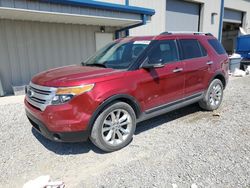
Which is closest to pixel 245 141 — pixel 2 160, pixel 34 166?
pixel 34 166

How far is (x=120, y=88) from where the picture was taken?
331cm

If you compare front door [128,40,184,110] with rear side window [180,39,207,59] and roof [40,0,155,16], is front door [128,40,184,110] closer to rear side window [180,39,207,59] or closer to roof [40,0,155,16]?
rear side window [180,39,207,59]

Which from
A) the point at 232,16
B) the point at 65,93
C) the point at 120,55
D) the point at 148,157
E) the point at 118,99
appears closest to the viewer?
the point at 65,93

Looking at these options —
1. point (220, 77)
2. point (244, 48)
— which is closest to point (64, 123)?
point (220, 77)

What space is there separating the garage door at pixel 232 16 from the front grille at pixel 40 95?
54.1 feet

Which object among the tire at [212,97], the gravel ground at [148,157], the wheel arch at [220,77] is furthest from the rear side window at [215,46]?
the gravel ground at [148,157]

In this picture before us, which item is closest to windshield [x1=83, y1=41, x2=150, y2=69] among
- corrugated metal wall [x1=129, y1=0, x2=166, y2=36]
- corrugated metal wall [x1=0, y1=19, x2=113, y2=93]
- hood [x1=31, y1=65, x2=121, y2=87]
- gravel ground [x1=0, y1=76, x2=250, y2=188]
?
hood [x1=31, y1=65, x2=121, y2=87]

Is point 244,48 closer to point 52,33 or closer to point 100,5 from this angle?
point 100,5

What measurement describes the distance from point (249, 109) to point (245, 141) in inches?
81.5

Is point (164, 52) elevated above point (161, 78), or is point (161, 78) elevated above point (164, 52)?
point (164, 52)

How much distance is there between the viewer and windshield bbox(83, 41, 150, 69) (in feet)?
12.3

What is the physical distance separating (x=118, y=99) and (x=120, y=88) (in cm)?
19

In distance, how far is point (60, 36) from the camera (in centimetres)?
809

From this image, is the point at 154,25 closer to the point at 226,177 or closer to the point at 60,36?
the point at 60,36
